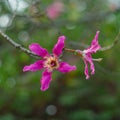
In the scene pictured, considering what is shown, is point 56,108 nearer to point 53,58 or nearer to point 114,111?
point 114,111

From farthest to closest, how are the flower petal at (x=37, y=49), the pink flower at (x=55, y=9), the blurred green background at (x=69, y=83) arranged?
the pink flower at (x=55, y=9), the blurred green background at (x=69, y=83), the flower petal at (x=37, y=49)

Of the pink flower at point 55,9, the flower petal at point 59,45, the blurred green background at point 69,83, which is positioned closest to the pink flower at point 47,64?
the flower petal at point 59,45

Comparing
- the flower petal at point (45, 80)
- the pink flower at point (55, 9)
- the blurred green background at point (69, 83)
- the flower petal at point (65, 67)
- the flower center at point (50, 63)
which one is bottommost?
the flower petal at point (45, 80)

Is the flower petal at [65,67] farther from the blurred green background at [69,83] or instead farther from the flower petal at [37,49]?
the blurred green background at [69,83]

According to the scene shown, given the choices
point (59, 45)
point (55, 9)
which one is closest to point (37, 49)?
point (59, 45)

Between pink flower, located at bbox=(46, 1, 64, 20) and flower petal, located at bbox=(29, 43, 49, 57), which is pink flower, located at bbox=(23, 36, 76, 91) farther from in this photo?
pink flower, located at bbox=(46, 1, 64, 20)

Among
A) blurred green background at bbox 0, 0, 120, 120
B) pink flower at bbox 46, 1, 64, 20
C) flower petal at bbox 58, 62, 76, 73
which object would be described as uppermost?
pink flower at bbox 46, 1, 64, 20

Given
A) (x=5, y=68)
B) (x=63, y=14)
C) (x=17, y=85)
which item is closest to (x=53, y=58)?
(x=5, y=68)

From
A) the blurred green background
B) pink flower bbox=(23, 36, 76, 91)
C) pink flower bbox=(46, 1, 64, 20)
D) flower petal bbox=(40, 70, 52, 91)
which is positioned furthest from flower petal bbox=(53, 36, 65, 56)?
pink flower bbox=(46, 1, 64, 20)
